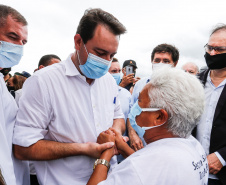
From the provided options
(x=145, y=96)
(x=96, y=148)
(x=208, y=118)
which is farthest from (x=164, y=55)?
(x=96, y=148)

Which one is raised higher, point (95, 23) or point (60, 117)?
point (95, 23)

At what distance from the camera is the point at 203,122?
8.75 ft

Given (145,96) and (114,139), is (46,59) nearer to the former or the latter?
(114,139)

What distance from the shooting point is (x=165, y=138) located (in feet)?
5.14

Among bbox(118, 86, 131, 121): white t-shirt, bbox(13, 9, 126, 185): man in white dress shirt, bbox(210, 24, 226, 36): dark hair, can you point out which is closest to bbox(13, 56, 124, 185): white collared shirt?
bbox(13, 9, 126, 185): man in white dress shirt

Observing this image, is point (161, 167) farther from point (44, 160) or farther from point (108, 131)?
point (44, 160)

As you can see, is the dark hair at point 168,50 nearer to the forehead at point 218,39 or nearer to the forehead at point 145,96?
the forehead at point 218,39

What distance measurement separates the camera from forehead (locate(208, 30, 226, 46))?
2.71 m

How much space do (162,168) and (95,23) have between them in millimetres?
1481

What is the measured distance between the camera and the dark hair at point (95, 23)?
2.02 m

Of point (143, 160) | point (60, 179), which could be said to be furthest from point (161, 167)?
point (60, 179)

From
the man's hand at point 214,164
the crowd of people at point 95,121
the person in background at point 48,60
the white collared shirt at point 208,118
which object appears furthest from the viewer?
the person in background at point 48,60

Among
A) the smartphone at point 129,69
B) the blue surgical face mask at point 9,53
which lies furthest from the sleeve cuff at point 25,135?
the smartphone at point 129,69

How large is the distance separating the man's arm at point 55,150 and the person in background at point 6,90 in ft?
0.38
